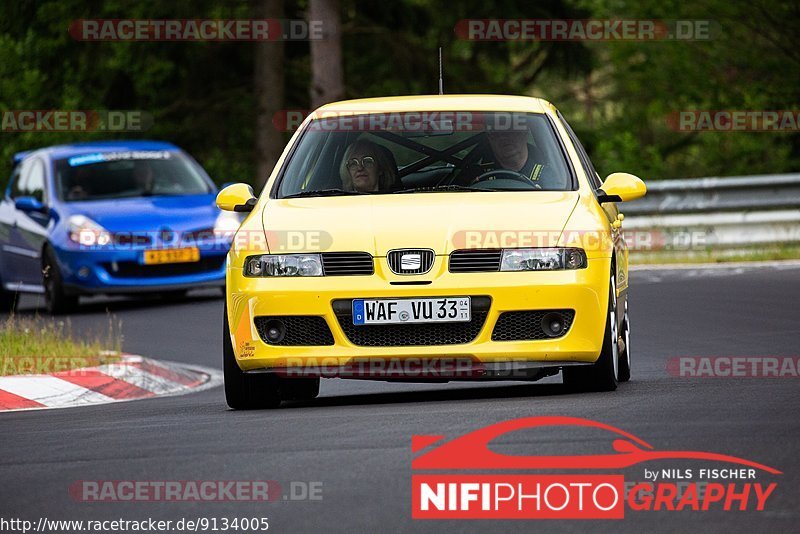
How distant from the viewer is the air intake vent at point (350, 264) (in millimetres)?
9109


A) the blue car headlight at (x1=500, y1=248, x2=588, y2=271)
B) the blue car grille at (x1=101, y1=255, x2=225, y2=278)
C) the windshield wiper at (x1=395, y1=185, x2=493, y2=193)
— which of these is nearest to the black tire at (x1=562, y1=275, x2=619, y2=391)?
the blue car headlight at (x1=500, y1=248, x2=588, y2=271)

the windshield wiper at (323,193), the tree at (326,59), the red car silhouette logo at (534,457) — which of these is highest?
the tree at (326,59)

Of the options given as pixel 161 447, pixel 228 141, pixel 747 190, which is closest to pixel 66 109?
pixel 228 141

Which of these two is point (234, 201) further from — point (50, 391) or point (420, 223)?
point (50, 391)

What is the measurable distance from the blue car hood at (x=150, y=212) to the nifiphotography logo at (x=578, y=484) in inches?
447

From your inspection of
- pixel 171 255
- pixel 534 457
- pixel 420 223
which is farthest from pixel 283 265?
pixel 171 255

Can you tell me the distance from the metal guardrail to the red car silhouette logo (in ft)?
49.5

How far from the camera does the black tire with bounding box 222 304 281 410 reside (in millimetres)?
9492

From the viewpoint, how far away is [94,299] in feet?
69.9

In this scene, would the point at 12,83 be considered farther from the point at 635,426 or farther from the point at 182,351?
the point at 635,426

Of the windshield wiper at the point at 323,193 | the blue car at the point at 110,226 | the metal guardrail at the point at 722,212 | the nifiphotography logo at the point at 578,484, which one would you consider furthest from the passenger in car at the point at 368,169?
the metal guardrail at the point at 722,212

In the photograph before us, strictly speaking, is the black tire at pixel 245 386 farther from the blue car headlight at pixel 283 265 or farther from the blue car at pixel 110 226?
the blue car at pixel 110 226

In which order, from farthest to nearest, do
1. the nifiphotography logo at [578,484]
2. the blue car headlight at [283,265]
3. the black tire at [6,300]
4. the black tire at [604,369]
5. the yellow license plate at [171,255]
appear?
the black tire at [6,300], the yellow license plate at [171,255], the black tire at [604,369], the blue car headlight at [283,265], the nifiphotography logo at [578,484]

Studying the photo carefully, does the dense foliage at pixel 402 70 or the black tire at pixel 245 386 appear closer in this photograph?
the black tire at pixel 245 386
